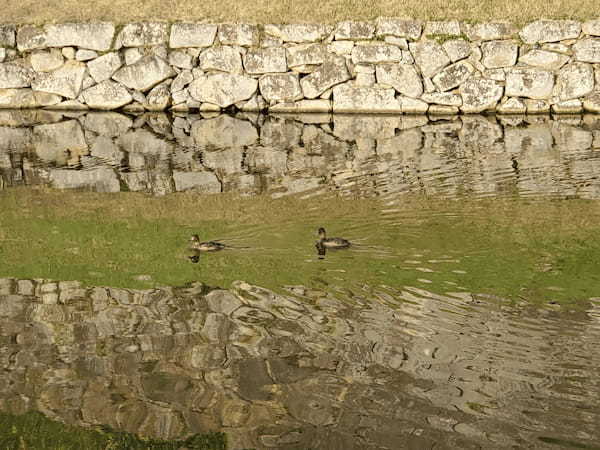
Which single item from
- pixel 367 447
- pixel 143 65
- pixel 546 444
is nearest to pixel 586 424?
pixel 546 444

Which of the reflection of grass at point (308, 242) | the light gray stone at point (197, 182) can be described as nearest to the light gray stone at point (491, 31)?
the light gray stone at point (197, 182)

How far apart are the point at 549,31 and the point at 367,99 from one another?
4177 mm

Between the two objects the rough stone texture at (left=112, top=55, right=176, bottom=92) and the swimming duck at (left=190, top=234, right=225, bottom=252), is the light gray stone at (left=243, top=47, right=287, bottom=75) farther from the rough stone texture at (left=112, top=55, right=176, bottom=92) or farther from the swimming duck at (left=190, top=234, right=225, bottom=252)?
the swimming duck at (left=190, top=234, right=225, bottom=252)

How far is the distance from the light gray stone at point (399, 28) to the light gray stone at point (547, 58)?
2.45 metres

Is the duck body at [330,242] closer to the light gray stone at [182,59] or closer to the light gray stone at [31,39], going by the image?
the light gray stone at [182,59]

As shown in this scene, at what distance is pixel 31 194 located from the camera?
42.2 feet

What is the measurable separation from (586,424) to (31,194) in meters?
9.03

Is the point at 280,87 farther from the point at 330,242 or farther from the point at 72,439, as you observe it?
the point at 72,439

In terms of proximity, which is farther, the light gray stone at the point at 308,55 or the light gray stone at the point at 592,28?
the light gray stone at the point at 308,55

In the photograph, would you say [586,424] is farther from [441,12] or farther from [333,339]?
[441,12]

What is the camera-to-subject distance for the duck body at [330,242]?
31.7 feet

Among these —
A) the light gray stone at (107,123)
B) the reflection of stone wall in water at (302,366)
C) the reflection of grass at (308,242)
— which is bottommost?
the reflection of stone wall in water at (302,366)

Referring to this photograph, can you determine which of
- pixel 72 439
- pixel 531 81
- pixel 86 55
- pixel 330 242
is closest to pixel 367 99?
pixel 531 81

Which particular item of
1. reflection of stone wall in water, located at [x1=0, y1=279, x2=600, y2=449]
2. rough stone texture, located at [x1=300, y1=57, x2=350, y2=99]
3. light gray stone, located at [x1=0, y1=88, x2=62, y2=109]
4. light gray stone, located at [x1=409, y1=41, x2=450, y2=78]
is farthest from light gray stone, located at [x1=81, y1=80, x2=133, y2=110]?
reflection of stone wall in water, located at [x1=0, y1=279, x2=600, y2=449]
